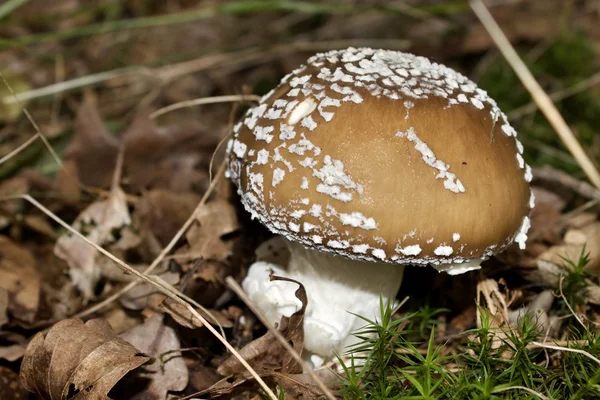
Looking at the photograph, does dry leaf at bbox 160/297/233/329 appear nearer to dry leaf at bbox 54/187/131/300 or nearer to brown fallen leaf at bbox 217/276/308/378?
brown fallen leaf at bbox 217/276/308/378

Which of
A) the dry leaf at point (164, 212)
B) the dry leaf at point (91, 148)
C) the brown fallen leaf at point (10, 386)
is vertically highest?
the dry leaf at point (91, 148)

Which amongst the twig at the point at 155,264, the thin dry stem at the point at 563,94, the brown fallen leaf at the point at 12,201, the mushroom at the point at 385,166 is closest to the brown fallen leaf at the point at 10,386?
the twig at the point at 155,264

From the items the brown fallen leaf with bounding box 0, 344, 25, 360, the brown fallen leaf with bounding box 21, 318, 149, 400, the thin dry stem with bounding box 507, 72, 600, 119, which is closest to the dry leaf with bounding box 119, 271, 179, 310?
the brown fallen leaf with bounding box 21, 318, 149, 400

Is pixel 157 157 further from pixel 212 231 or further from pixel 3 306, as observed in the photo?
pixel 3 306

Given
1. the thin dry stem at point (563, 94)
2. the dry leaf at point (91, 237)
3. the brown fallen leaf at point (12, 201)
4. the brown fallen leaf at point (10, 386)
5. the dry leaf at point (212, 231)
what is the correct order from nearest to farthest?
the brown fallen leaf at point (10, 386)
the dry leaf at point (212, 231)
the dry leaf at point (91, 237)
the brown fallen leaf at point (12, 201)
the thin dry stem at point (563, 94)

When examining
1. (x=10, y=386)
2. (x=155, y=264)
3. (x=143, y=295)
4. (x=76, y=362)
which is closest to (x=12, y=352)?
(x=10, y=386)

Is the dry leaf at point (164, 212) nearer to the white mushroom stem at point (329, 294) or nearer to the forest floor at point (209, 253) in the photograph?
the forest floor at point (209, 253)

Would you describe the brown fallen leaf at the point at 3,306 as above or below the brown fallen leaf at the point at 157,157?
below
